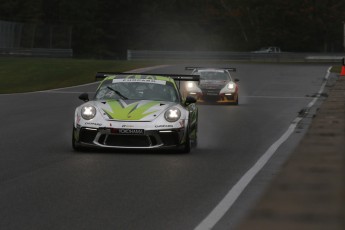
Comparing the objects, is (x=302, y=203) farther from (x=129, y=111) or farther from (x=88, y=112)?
(x=88, y=112)

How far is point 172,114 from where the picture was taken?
12570 millimetres

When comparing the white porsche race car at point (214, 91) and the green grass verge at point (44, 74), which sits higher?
the green grass verge at point (44, 74)

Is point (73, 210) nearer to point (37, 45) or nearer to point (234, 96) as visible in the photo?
Result: point (234, 96)

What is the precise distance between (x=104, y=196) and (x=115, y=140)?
4.43 meters

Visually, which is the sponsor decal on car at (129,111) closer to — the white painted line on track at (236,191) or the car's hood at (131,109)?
the car's hood at (131,109)

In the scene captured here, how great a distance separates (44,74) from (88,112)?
33504mm

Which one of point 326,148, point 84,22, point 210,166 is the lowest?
point 210,166

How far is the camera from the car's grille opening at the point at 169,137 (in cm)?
1234

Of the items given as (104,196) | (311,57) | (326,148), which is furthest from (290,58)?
(326,148)

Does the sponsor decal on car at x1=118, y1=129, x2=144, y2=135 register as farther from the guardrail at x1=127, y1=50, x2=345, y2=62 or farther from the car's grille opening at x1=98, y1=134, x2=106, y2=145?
the guardrail at x1=127, y1=50, x2=345, y2=62

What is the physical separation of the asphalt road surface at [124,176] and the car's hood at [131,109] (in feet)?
1.78

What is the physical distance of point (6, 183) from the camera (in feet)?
28.7

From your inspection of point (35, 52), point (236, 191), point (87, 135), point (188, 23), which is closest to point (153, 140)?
point (87, 135)

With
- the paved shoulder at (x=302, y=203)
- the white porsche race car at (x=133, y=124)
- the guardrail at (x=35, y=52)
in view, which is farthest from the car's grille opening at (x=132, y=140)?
the guardrail at (x=35, y=52)
